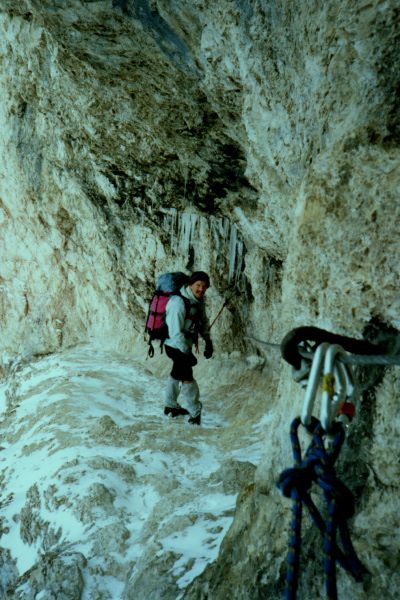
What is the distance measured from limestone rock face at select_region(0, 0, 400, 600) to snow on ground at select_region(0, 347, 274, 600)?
36 millimetres

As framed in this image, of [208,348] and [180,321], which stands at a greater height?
[180,321]

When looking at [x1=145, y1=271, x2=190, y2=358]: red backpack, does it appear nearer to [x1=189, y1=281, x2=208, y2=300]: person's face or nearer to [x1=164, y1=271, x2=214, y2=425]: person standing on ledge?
[x1=164, y1=271, x2=214, y2=425]: person standing on ledge

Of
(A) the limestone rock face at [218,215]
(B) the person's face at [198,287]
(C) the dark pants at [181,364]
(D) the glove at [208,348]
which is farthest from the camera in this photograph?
(D) the glove at [208,348]

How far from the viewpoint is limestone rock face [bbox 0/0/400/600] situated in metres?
2.43

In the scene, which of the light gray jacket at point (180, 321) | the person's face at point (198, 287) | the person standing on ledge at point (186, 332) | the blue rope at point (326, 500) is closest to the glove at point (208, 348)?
the person standing on ledge at point (186, 332)

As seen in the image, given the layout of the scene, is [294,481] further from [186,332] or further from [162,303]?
[162,303]

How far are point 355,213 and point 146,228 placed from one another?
24.2 ft

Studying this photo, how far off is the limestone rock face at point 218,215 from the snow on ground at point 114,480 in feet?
0.12

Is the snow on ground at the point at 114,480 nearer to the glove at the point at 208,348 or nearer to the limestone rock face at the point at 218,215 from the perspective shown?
the limestone rock face at the point at 218,215

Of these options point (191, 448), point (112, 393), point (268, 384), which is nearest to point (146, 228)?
point (112, 393)

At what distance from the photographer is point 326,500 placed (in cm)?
171

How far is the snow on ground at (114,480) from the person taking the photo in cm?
373

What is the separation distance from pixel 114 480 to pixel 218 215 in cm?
441

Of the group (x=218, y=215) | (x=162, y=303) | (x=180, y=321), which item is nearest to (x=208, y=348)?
(x=180, y=321)
